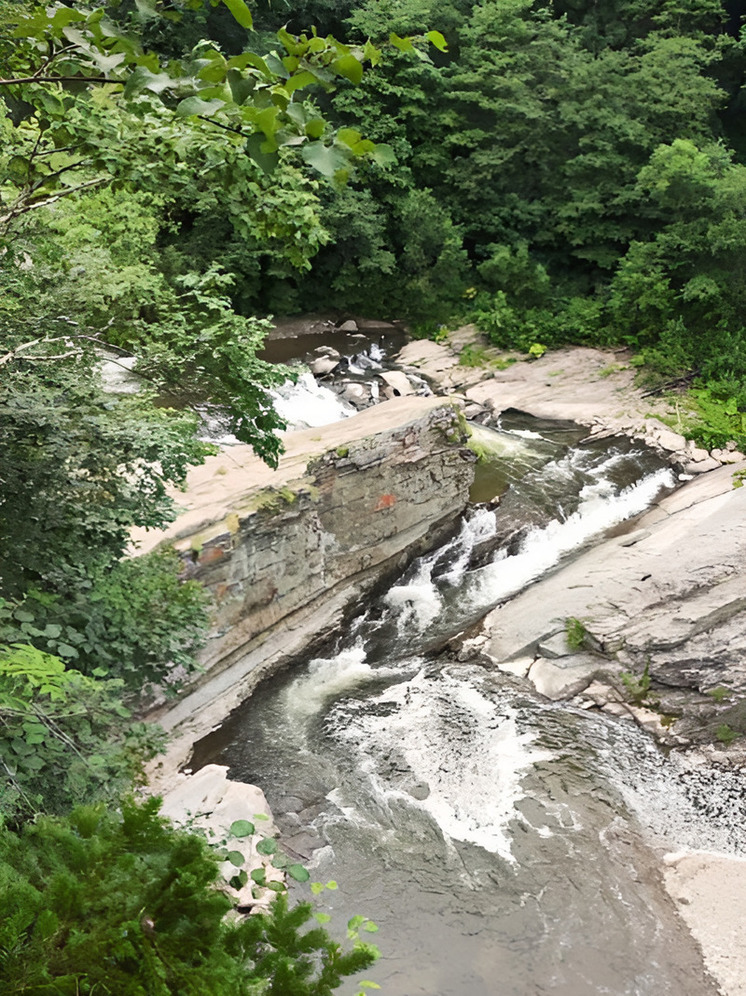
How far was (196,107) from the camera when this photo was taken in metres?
1.69

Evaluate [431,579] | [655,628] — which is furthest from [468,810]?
[431,579]

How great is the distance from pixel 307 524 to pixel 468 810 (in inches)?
151

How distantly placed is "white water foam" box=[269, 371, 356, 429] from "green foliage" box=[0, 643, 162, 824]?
9.67 metres

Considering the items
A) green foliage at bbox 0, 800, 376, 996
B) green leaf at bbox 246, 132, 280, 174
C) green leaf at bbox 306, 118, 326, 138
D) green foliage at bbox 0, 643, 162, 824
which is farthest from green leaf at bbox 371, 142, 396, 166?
green foliage at bbox 0, 643, 162, 824

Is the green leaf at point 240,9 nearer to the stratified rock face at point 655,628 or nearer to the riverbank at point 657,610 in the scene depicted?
the riverbank at point 657,610

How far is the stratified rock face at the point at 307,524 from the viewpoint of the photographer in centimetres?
838

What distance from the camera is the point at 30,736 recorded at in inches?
136

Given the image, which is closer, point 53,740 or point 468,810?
point 53,740

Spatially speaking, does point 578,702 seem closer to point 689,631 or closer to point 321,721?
point 689,631

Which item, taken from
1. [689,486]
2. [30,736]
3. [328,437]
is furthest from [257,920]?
[689,486]

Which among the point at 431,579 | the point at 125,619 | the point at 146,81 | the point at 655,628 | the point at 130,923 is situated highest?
the point at 146,81

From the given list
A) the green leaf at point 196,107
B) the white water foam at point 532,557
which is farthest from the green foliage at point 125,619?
the white water foam at point 532,557

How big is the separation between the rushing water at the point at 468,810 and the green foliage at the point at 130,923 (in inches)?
151

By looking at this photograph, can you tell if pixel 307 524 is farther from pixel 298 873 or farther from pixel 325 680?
pixel 298 873
